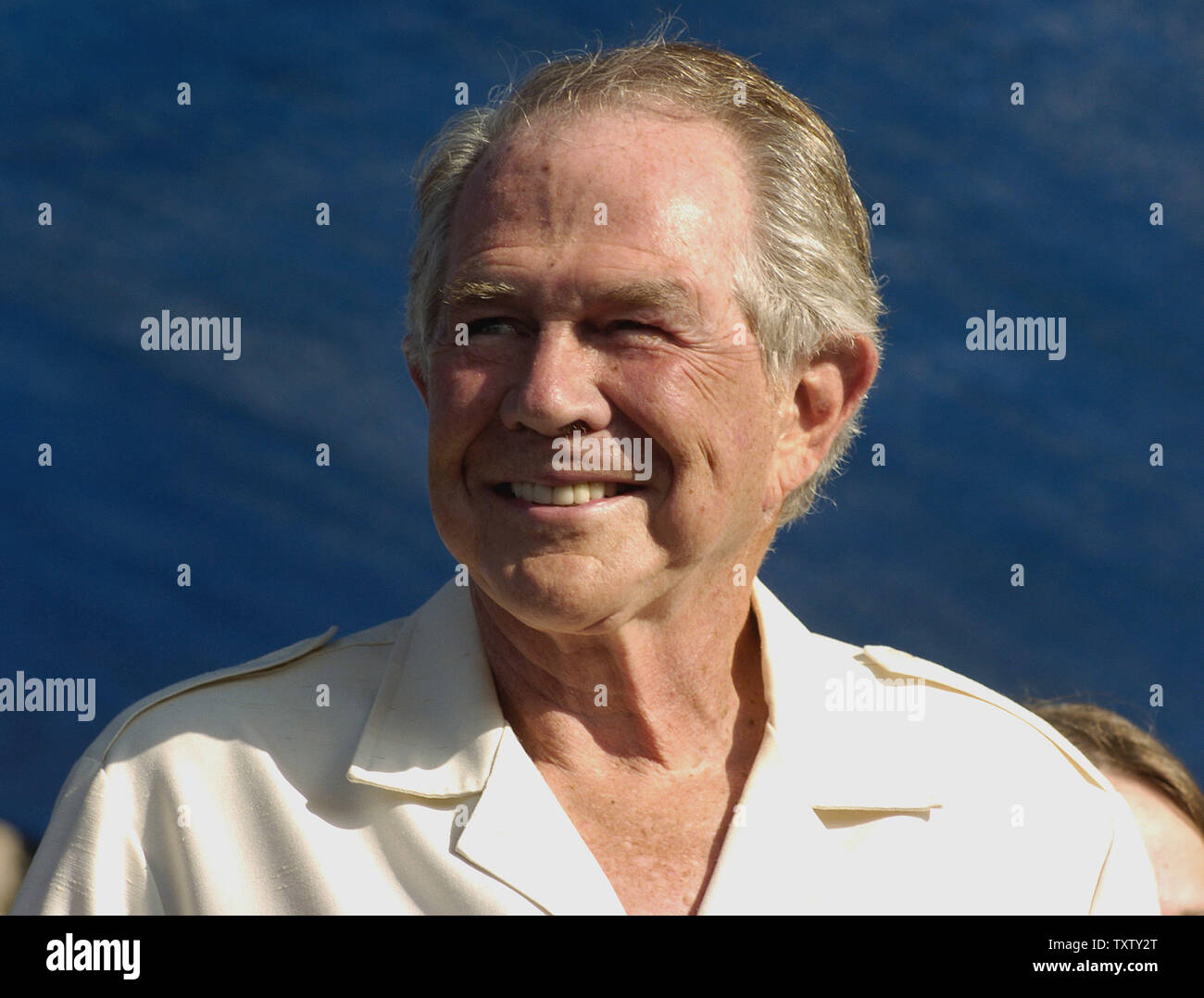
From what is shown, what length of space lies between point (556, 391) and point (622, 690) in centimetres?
Result: 58

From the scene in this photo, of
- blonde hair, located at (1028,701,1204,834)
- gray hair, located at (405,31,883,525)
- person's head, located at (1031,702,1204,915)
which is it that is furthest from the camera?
blonde hair, located at (1028,701,1204,834)

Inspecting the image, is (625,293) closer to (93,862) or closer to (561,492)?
(561,492)

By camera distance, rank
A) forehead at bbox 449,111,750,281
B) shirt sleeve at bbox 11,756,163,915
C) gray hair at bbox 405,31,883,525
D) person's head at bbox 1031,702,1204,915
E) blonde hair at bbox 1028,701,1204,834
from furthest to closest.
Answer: blonde hair at bbox 1028,701,1204,834 → person's head at bbox 1031,702,1204,915 → gray hair at bbox 405,31,883,525 → forehead at bbox 449,111,750,281 → shirt sleeve at bbox 11,756,163,915

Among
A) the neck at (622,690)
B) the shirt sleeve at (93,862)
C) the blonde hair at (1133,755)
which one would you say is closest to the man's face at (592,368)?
the neck at (622,690)

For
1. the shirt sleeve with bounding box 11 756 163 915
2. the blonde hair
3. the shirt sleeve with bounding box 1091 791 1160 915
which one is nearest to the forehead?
the shirt sleeve with bounding box 11 756 163 915

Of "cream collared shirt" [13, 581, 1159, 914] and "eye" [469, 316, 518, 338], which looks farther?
"eye" [469, 316, 518, 338]

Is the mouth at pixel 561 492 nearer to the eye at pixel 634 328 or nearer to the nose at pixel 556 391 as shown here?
the nose at pixel 556 391

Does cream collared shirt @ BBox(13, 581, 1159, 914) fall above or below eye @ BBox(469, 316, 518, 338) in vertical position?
below

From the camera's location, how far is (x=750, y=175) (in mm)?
2539

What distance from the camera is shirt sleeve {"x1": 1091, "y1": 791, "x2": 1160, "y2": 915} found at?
103 inches

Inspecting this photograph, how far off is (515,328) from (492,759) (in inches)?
27.5

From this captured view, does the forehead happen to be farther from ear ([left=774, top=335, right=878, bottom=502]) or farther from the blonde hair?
the blonde hair
